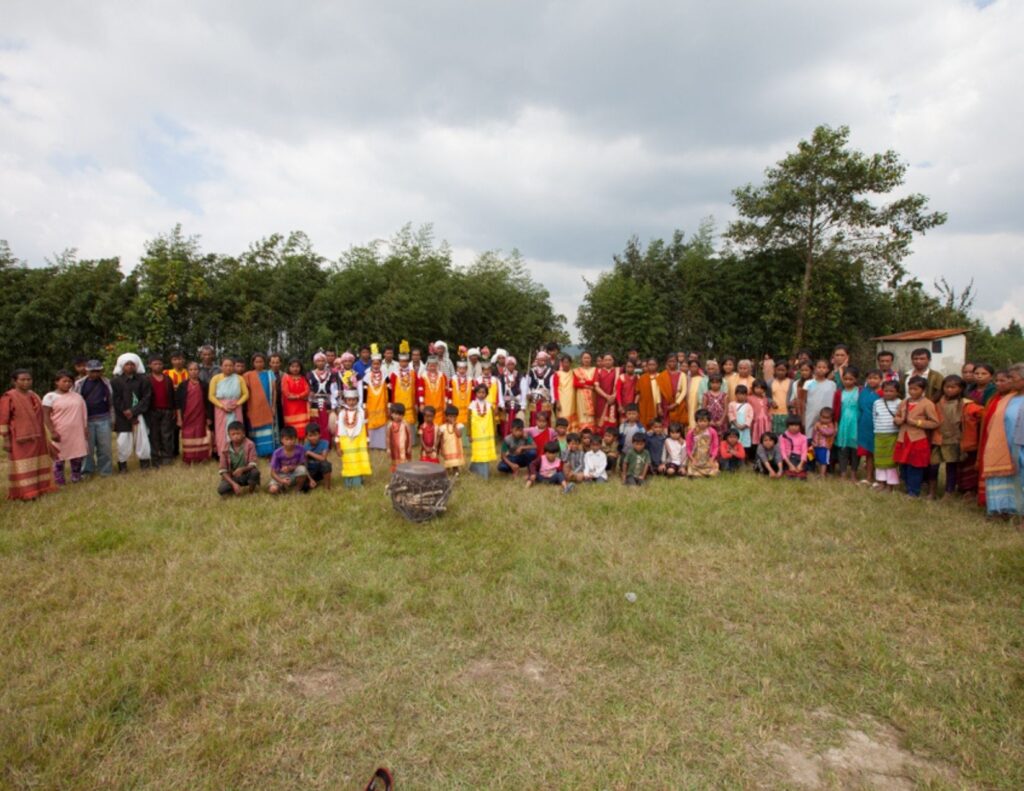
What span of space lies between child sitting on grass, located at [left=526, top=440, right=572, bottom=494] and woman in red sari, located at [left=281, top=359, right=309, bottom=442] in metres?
3.55

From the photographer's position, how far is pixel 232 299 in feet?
44.9

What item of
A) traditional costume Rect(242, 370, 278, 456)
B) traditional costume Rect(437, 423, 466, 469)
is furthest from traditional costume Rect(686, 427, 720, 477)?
traditional costume Rect(242, 370, 278, 456)

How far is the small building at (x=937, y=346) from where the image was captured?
2406 cm

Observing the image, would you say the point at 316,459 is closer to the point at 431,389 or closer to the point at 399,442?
the point at 399,442

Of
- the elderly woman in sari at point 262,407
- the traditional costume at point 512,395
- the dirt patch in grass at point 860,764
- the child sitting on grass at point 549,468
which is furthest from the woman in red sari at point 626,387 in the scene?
the dirt patch in grass at point 860,764

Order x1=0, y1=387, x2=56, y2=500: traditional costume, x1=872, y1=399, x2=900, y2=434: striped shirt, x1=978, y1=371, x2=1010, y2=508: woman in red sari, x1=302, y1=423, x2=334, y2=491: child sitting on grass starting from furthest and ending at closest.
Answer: x1=872, y1=399, x2=900, y2=434: striped shirt, x1=302, y1=423, x2=334, y2=491: child sitting on grass, x1=0, y1=387, x2=56, y2=500: traditional costume, x1=978, y1=371, x2=1010, y2=508: woman in red sari

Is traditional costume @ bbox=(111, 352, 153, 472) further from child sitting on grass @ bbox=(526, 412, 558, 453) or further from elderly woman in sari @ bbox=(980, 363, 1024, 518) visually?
elderly woman in sari @ bbox=(980, 363, 1024, 518)

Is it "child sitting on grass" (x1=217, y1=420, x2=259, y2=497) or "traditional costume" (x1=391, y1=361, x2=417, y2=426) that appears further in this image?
"traditional costume" (x1=391, y1=361, x2=417, y2=426)

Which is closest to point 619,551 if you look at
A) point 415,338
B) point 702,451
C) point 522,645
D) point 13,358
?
point 522,645

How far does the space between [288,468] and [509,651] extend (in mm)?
4239

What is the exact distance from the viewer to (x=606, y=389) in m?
9.23

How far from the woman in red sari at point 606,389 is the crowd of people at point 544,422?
0.03 metres

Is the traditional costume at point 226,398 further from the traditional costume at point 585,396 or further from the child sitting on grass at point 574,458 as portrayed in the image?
the traditional costume at point 585,396

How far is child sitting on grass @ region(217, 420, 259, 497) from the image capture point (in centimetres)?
669
